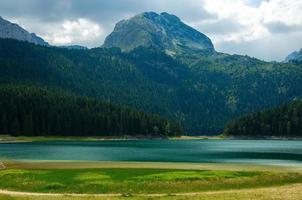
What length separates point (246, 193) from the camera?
2010 inches

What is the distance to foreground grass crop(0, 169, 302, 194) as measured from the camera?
54.3m

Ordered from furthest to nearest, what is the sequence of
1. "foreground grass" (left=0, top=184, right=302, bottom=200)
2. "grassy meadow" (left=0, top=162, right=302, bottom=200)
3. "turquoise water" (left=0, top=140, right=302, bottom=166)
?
"turquoise water" (left=0, top=140, right=302, bottom=166), "grassy meadow" (left=0, top=162, right=302, bottom=200), "foreground grass" (left=0, top=184, right=302, bottom=200)

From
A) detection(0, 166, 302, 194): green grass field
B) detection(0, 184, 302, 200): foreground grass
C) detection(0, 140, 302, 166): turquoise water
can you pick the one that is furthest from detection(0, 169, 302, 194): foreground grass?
detection(0, 140, 302, 166): turquoise water

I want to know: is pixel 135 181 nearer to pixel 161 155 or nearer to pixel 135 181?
pixel 135 181

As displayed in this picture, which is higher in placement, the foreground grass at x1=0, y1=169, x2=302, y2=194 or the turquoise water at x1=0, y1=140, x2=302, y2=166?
the turquoise water at x1=0, y1=140, x2=302, y2=166

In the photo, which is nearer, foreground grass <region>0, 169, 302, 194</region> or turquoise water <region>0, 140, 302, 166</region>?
foreground grass <region>0, 169, 302, 194</region>

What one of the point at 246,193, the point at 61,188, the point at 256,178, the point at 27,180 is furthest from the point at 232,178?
the point at 27,180

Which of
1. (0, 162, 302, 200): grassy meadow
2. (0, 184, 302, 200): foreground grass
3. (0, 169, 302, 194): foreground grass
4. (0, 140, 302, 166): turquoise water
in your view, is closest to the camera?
(0, 184, 302, 200): foreground grass

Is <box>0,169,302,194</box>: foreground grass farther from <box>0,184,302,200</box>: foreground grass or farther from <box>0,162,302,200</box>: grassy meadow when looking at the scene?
<box>0,184,302,200</box>: foreground grass

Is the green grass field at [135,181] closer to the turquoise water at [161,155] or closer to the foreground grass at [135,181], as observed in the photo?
the foreground grass at [135,181]

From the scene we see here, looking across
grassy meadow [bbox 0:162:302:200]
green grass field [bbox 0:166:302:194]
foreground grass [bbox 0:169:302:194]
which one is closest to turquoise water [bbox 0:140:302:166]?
foreground grass [bbox 0:169:302:194]

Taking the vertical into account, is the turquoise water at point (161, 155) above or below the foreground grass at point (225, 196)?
above

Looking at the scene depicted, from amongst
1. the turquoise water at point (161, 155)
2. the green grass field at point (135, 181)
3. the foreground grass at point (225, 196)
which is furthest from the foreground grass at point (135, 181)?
the turquoise water at point (161, 155)

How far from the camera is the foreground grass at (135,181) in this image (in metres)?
54.3
